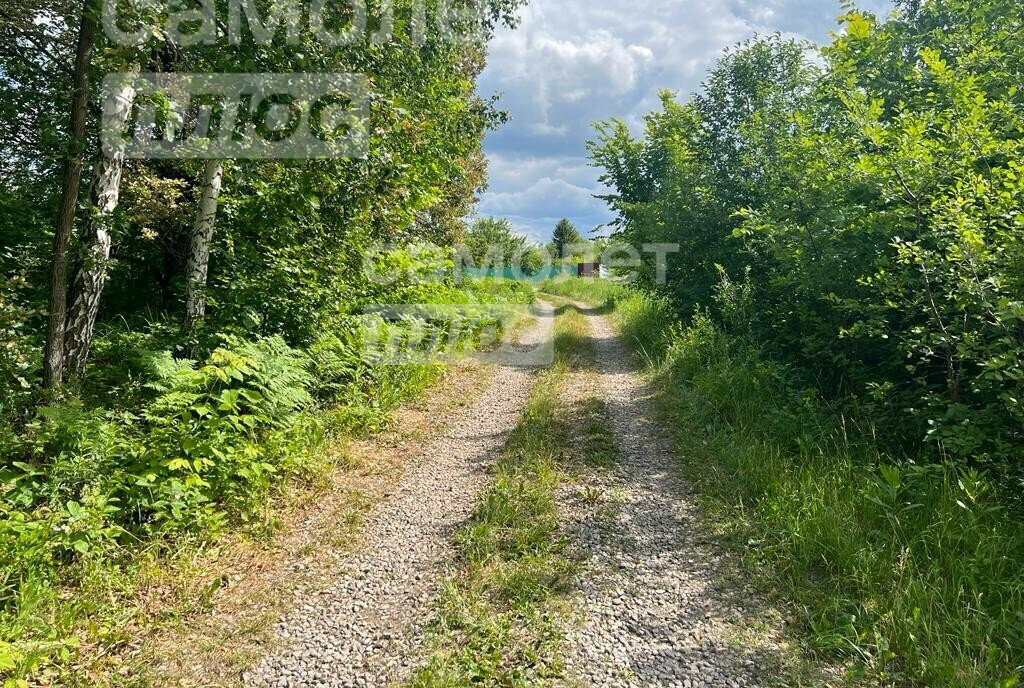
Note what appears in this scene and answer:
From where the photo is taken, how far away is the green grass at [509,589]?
270 centimetres

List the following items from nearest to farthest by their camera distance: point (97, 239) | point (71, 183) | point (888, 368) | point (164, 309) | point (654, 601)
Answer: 1. point (654, 601)
2. point (71, 183)
3. point (97, 239)
4. point (888, 368)
5. point (164, 309)

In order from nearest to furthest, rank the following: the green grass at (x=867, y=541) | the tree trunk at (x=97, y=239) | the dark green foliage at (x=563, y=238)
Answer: the green grass at (x=867, y=541) < the tree trunk at (x=97, y=239) < the dark green foliage at (x=563, y=238)

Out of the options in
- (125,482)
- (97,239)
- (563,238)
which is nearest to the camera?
(125,482)

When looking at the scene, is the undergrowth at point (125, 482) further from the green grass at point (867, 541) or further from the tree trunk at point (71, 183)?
the green grass at point (867, 541)

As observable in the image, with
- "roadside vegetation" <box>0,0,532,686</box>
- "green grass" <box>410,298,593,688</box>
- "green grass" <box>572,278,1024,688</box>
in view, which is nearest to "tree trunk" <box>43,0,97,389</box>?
"roadside vegetation" <box>0,0,532,686</box>

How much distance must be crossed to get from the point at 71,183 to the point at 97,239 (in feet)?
2.90

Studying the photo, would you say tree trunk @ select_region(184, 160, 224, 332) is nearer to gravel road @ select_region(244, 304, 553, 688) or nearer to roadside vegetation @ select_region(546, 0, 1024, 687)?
gravel road @ select_region(244, 304, 553, 688)

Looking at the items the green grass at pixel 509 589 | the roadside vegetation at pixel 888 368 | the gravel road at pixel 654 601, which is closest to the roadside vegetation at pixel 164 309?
the green grass at pixel 509 589

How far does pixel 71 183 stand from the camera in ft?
12.5

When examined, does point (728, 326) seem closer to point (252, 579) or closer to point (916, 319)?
point (916, 319)

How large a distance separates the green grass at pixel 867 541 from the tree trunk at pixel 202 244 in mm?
5921

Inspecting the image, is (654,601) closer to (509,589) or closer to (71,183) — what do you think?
(509,589)

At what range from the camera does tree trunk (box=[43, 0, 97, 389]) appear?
376cm

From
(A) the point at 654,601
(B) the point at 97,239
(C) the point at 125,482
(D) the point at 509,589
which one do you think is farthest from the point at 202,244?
(A) the point at 654,601
